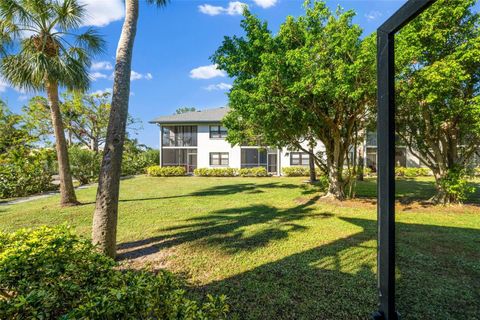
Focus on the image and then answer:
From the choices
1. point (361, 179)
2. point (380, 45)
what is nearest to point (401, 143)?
point (361, 179)

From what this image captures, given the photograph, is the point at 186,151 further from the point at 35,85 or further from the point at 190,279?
the point at 190,279

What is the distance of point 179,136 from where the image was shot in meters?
27.6

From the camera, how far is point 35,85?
9078 mm

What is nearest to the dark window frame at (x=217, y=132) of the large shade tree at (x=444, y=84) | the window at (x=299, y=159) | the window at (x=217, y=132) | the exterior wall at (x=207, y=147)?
the window at (x=217, y=132)

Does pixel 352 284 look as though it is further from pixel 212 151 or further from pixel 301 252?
pixel 212 151

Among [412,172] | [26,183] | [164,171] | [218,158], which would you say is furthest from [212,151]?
[412,172]

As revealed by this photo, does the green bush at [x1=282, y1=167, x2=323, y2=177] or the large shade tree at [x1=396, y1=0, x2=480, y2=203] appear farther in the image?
the green bush at [x1=282, y1=167, x2=323, y2=177]

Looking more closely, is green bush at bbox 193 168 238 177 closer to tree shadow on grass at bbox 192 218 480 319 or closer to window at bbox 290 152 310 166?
window at bbox 290 152 310 166

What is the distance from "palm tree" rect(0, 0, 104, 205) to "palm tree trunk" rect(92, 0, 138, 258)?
5.54 m

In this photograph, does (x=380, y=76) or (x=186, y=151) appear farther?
(x=186, y=151)

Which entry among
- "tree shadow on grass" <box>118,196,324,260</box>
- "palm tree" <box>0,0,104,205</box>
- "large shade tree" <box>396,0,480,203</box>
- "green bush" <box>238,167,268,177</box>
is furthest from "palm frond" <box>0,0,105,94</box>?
"green bush" <box>238,167,268,177</box>

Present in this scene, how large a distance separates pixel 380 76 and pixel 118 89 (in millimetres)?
5005

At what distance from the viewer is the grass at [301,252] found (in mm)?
3494

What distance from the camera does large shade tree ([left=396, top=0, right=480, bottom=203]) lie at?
760cm
